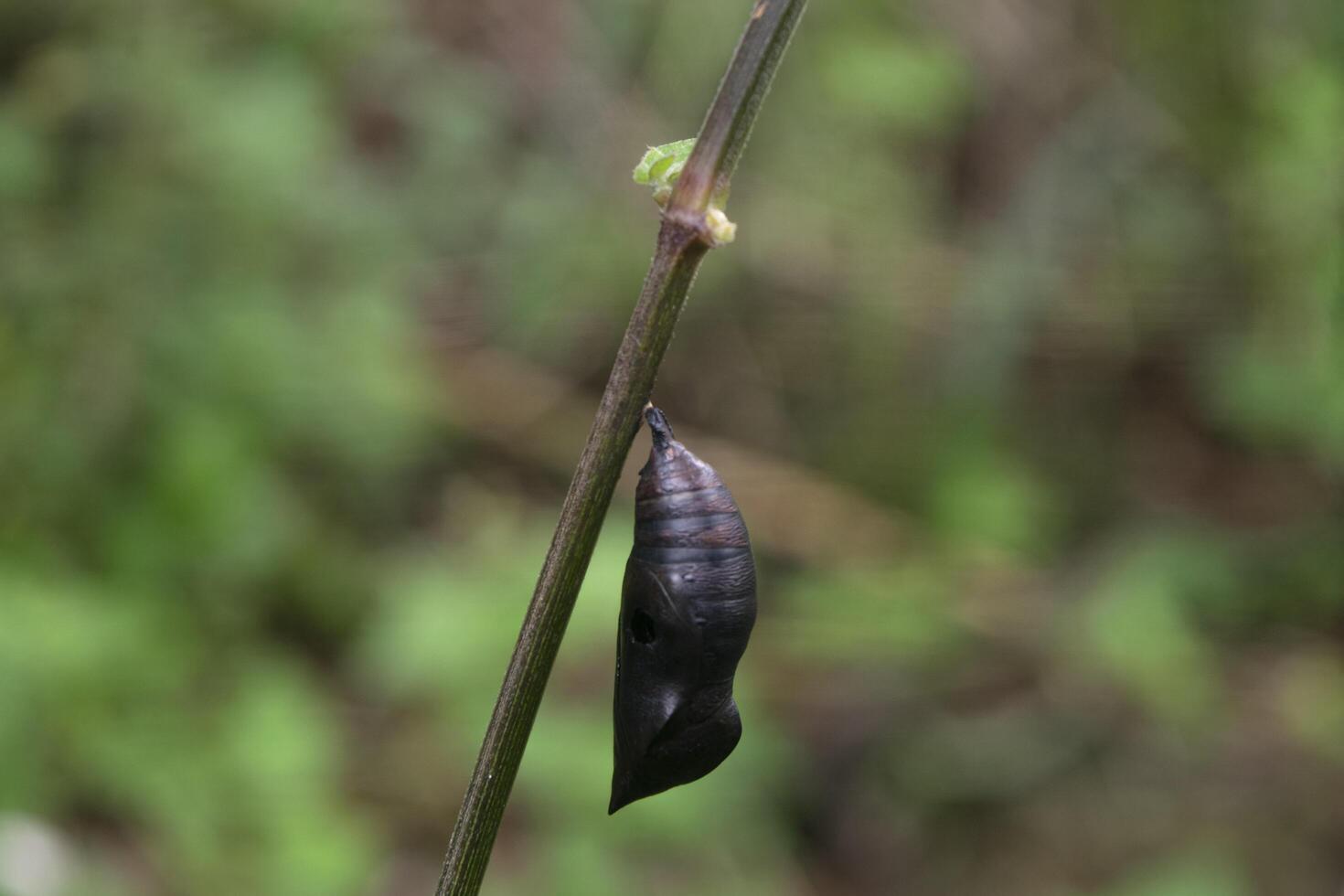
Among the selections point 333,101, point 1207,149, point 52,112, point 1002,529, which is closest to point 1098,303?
point 1207,149

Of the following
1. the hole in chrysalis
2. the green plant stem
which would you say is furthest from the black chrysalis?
the green plant stem

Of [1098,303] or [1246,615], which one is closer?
[1246,615]

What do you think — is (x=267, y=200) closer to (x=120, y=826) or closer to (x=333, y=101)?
(x=333, y=101)

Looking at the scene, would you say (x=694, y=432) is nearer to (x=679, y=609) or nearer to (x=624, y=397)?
(x=679, y=609)

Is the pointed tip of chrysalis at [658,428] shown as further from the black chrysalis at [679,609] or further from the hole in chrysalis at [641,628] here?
the hole in chrysalis at [641,628]

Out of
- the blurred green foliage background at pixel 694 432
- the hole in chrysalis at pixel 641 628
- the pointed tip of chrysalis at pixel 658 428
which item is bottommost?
the blurred green foliage background at pixel 694 432

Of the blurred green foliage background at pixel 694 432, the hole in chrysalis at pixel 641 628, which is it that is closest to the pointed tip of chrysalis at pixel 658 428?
the hole in chrysalis at pixel 641 628

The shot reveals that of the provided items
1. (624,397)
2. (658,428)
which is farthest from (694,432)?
(624,397)
